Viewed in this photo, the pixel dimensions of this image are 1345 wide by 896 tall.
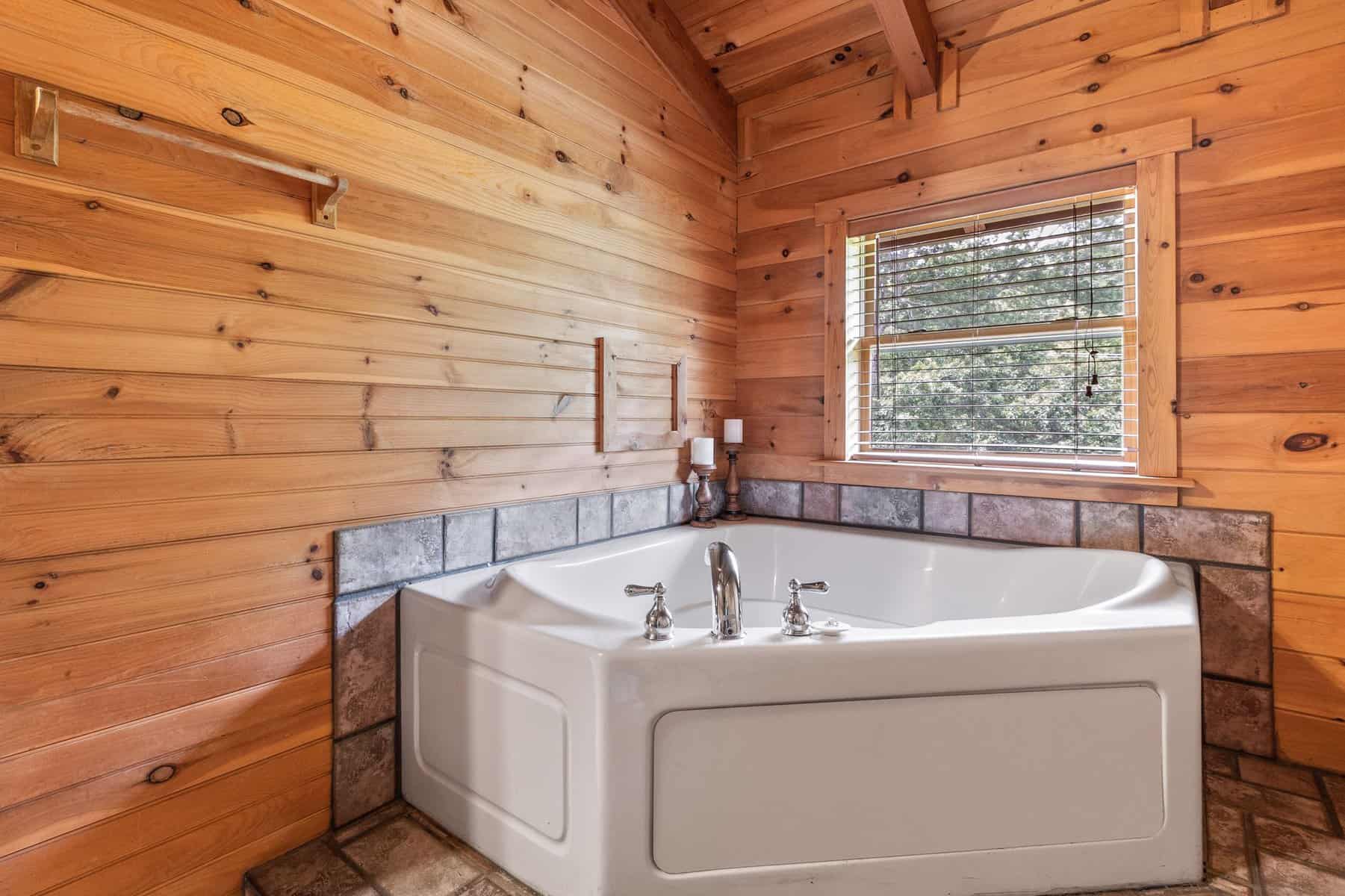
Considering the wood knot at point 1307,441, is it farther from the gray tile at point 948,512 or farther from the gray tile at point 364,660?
the gray tile at point 364,660

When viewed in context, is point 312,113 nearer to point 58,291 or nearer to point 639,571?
point 58,291

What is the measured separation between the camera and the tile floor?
4.26 feet

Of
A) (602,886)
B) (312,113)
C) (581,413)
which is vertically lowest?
(602,886)

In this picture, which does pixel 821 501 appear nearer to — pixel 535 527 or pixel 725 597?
pixel 535 527

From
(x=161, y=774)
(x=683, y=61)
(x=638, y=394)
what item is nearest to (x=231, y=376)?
(x=161, y=774)

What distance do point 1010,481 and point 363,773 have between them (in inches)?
81.9

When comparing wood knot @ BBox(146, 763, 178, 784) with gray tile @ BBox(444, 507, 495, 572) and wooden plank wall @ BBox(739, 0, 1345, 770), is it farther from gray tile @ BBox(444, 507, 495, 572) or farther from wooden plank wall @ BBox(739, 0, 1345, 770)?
wooden plank wall @ BBox(739, 0, 1345, 770)

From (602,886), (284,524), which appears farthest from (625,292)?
(602,886)

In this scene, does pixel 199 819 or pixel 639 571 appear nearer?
pixel 199 819

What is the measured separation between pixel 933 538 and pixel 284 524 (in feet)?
6.36

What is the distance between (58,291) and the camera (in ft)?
3.75

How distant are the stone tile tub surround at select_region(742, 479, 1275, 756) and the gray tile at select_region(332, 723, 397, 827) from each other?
1.93 m

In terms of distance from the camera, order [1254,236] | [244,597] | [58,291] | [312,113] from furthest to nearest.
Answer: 1. [1254,236]
2. [312,113]
3. [244,597]
4. [58,291]

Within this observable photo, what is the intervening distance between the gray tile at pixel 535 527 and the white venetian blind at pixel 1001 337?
1.21 metres
